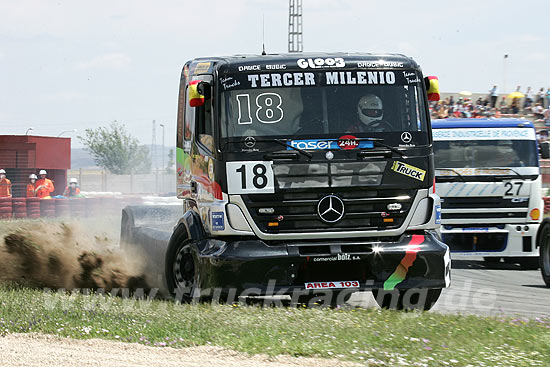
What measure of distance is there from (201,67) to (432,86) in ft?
8.13

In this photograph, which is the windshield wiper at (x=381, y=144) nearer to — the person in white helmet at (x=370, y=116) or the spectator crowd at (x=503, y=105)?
the person in white helmet at (x=370, y=116)

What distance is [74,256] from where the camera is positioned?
36.0ft

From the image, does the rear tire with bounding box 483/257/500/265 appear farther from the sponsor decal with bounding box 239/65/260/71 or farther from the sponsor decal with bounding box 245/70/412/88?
the sponsor decal with bounding box 239/65/260/71

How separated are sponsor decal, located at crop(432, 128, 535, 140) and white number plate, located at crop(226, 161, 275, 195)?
24.5 ft

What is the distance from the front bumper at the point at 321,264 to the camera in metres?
8.48

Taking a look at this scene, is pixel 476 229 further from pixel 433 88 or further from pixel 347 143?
pixel 347 143

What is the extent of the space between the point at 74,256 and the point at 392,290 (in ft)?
14.2

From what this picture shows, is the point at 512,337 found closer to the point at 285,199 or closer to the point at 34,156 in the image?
the point at 285,199

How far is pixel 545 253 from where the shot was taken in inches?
508

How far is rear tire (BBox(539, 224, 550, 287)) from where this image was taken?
12.7 meters

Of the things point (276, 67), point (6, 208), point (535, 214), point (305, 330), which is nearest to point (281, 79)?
point (276, 67)

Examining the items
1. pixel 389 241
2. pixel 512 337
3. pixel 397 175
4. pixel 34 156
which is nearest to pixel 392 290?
pixel 389 241

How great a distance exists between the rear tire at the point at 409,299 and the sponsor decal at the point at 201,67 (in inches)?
118

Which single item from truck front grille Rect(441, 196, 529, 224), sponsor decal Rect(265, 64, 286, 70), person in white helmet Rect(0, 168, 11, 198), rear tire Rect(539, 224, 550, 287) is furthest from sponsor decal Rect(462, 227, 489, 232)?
person in white helmet Rect(0, 168, 11, 198)
